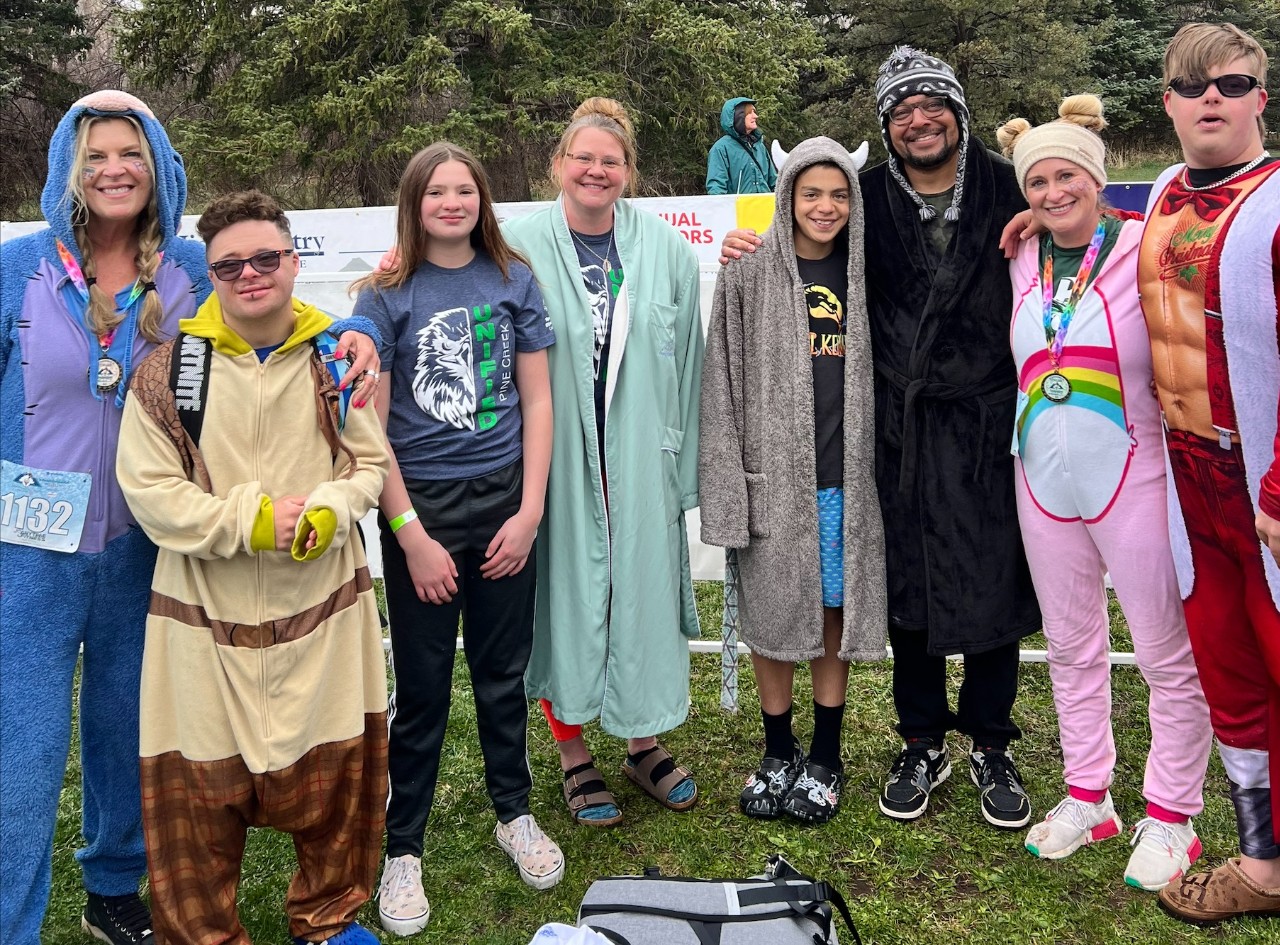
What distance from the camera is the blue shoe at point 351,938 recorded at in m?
2.40

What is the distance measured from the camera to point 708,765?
3434mm

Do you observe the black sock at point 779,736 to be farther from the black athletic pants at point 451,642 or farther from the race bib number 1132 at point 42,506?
the race bib number 1132 at point 42,506

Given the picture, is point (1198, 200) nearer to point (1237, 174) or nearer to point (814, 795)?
point (1237, 174)

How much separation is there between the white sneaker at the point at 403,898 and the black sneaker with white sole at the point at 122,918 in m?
0.56

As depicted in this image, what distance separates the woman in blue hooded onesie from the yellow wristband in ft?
1.16

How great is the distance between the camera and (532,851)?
2805 millimetres

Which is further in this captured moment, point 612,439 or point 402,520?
point 612,439

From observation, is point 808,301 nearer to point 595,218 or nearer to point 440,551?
point 595,218

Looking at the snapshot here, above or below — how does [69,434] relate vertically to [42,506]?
above

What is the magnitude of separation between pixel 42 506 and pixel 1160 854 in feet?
9.29

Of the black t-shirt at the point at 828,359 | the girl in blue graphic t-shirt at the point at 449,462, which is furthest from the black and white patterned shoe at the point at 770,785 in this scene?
the black t-shirt at the point at 828,359

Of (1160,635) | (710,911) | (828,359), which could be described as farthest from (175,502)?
(1160,635)

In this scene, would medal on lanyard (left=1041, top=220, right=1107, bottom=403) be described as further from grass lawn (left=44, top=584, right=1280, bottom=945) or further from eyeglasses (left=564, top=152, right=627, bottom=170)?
grass lawn (left=44, top=584, right=1280, bottom=945)

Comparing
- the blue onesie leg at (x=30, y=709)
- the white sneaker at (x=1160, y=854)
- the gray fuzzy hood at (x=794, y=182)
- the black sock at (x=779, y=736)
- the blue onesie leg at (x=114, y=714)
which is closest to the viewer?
the blue onesie leg at (x=30, y=709)
